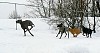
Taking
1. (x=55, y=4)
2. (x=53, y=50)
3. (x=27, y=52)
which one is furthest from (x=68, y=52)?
(x=55, y=4)

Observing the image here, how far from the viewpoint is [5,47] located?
1077 cm

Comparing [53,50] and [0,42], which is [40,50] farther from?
[0,42]

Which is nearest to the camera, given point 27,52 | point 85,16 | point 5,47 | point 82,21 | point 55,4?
point 27,52

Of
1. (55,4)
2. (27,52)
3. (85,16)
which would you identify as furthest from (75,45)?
(55,4)

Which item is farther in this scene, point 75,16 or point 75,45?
point 75,16

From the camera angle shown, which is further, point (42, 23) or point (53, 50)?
point (42, 23)

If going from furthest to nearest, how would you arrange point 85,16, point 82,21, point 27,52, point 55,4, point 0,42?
point 55,4
point 85,16
point 82,21
point 0,42
point 27,52

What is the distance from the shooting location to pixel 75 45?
10891 millimetres

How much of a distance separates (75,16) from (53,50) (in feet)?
40.3

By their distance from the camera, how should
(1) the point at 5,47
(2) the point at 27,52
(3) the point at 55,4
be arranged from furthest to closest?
(3) the point at 55,4 → (1) the point at 5,47 → (2) the point at 27,52

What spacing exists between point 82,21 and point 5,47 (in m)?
12.2

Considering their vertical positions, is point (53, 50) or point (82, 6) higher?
point (82, 6)

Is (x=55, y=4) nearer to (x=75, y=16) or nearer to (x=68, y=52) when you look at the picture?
(x=75, y=16)

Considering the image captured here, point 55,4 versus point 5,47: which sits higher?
point 55,4
